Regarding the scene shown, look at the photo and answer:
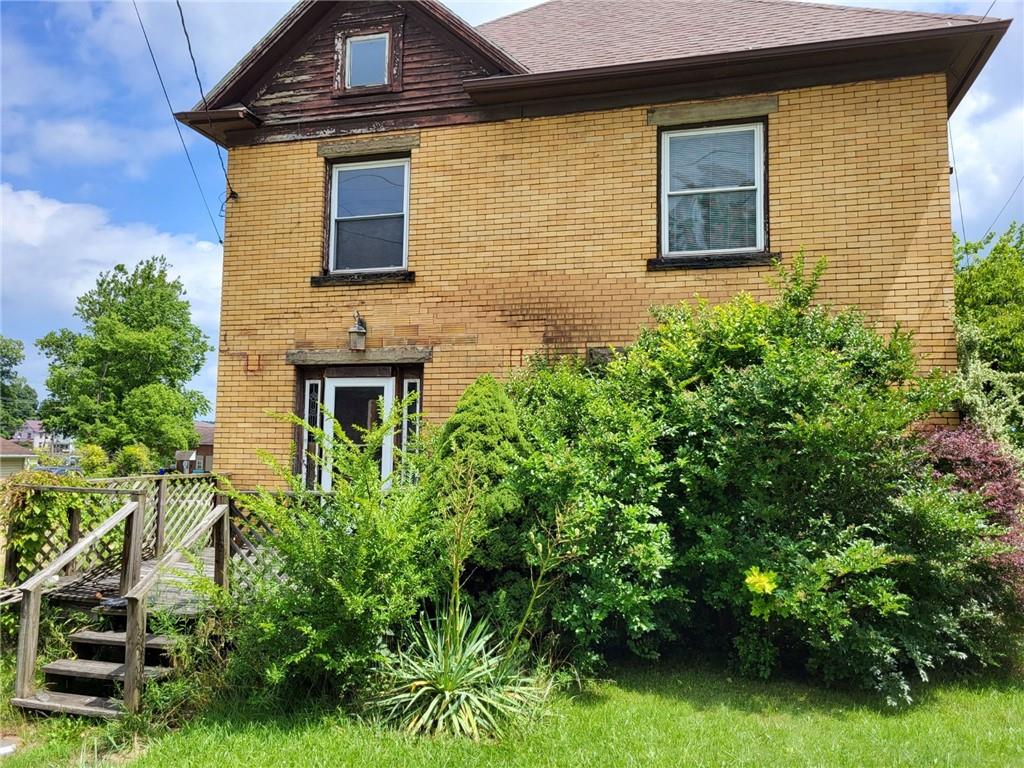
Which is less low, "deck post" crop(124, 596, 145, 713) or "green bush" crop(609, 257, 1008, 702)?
"green bush" crop(609, 257, 1008, 702)

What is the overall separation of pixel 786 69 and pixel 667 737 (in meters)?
7.43

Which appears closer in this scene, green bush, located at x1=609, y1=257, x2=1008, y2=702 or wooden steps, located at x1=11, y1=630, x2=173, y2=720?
green bush, located at x1=609, y1=257, x2=1008, y2=702

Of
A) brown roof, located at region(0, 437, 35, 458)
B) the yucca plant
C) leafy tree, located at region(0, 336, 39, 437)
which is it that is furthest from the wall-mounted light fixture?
leafy tree, located at region(0, 336, 39, 437)

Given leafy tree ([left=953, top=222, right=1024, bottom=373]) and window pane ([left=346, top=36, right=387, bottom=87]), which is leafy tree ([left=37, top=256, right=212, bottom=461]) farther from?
leafy tree ([left=953, top=222, right=1024, bottom=373])

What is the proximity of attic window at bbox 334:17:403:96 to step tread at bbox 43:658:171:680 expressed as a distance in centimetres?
764

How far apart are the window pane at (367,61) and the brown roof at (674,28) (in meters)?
1.82

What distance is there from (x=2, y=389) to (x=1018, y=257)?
4174 inches

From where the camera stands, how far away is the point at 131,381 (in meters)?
38.3

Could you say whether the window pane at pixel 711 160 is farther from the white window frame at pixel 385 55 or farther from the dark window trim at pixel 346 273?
the white window frame at pixel 385 55

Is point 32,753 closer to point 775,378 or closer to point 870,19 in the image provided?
point 775,378

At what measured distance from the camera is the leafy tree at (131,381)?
3703 centimetres

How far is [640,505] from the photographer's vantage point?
5652mm

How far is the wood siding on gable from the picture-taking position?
378 inches

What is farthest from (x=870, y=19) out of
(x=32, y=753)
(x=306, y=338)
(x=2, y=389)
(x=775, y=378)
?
(x=2, y=389)
